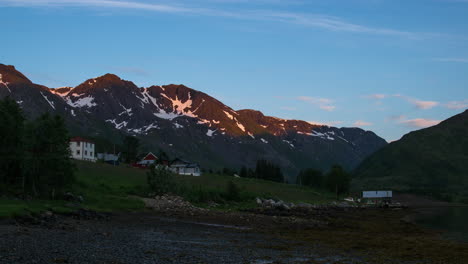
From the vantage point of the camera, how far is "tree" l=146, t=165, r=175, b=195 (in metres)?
80.8

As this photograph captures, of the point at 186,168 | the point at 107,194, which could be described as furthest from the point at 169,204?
the point at 186,168

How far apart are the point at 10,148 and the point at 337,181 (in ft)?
457

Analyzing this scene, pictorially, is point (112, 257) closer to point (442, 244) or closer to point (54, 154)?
point (442, 244)

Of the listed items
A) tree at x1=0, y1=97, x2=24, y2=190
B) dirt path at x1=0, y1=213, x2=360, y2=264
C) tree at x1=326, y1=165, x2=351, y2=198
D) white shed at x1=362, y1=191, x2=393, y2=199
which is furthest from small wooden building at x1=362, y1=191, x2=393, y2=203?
dirt path at x1=0, y1=213, x2=360, y2=264

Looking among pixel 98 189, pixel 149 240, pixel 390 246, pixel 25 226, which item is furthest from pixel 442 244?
pixel 98 189

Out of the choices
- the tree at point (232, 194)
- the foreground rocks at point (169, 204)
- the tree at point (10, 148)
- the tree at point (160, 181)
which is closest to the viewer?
the tree at point (10, 148)

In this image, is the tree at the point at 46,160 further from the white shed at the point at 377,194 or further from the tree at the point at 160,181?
the white shed at the point at 377,194

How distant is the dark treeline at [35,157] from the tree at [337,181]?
135749 mm

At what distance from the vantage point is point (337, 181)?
184375 millimetres

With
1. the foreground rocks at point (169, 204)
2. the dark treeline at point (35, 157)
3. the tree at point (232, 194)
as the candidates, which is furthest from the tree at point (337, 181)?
the dark treeline at point (35, 157)

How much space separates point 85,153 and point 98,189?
77694 mm

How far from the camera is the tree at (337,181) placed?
184625 mm

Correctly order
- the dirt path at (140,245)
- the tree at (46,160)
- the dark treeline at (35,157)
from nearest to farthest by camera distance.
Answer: the dirt path at (140,245) → the tree at (46,160) → the dark treeline at (35,157)

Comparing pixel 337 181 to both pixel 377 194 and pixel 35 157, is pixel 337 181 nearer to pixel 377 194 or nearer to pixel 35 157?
pixel 377 194
